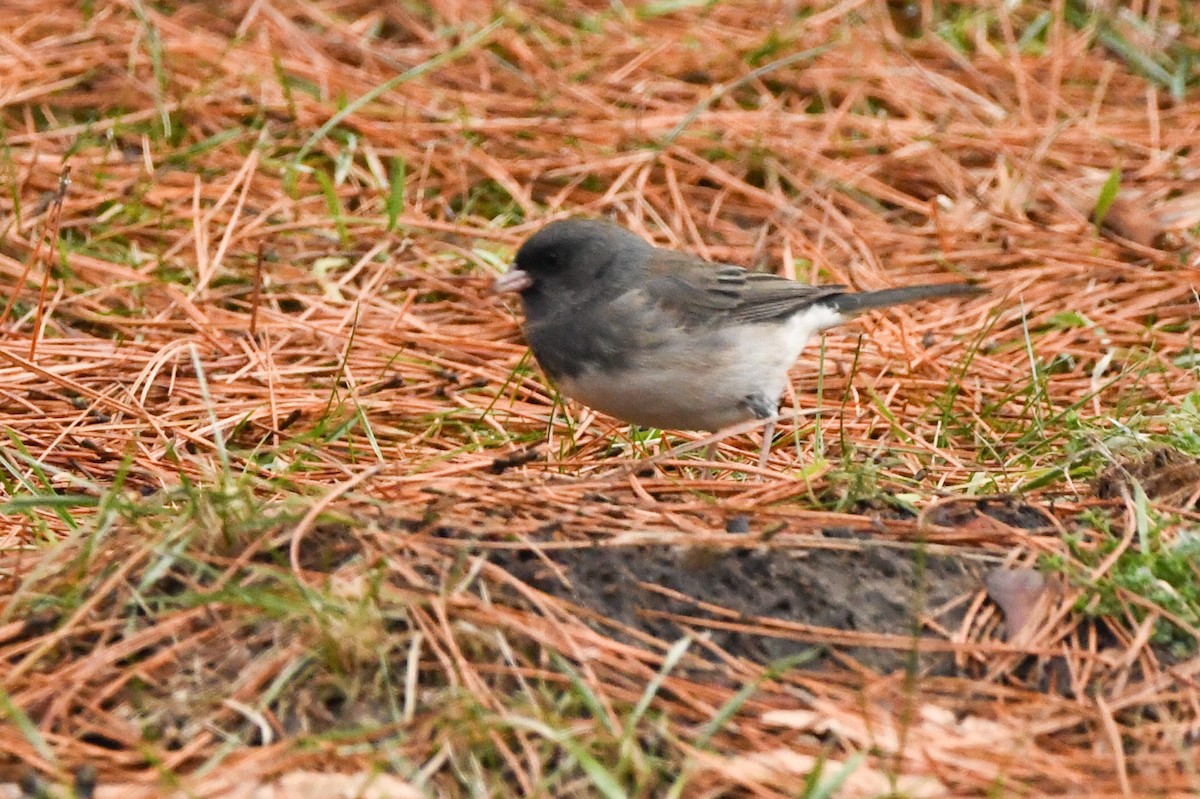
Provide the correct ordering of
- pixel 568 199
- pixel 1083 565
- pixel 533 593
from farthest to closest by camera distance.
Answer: pixel 568 199, pixel 1083 565, pixel 533 593

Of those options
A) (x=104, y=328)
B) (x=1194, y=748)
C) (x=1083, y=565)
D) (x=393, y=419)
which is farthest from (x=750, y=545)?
(x=104, y=328)

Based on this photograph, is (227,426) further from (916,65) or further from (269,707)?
(916,65)

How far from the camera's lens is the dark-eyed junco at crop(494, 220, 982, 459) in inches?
151

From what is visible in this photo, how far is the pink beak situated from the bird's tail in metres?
0.87

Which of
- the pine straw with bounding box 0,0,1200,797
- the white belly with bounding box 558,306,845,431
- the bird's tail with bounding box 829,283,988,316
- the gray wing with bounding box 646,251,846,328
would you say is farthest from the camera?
the bird's tail with bounding box 829,283,988,316

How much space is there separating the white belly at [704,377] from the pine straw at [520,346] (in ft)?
0.56

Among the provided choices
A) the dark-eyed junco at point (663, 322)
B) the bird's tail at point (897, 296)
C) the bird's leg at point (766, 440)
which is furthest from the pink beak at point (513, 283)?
the bird's tail at point (897, 296)

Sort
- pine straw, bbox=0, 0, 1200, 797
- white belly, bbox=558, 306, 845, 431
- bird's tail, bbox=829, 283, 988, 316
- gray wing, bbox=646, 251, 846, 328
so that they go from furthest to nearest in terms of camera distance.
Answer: bird's tail, bbox=829, 283, 988, 316, gray wing, bbox=646, 251, 846, 328, white belly, bbox=558, 306, 845, 431, pine straw, bbox=0, 0, 1200, 797

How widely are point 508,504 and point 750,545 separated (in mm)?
485

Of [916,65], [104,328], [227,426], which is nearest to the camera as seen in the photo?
[227,426]

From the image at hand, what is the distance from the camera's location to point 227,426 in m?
4.01

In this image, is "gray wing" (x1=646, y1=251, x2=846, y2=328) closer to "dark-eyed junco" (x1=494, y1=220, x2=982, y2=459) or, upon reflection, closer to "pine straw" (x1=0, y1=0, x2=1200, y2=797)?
"dark-eyed junco" (x1=494, y1=220, x2=982, y2=459)

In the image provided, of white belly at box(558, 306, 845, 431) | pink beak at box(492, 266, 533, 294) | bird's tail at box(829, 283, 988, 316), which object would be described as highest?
pink beak at box(492, 266, 533, 294)

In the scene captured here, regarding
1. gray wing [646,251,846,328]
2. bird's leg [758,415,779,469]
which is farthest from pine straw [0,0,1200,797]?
gray wing [646,251,846,328]
